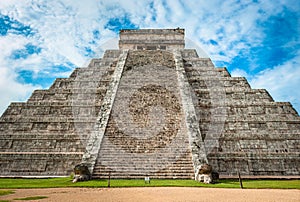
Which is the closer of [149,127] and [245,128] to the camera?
[149,127]

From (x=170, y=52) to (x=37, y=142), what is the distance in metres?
12.7

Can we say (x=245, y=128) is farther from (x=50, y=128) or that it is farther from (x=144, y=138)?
(x=50, y=128)

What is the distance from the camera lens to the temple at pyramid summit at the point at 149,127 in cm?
897

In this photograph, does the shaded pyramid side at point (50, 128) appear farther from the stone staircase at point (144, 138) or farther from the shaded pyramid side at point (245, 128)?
the shaded pyramid side at point (245, 128)

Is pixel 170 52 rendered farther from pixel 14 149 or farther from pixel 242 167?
pixel 14 149

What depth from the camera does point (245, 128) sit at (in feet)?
37.9

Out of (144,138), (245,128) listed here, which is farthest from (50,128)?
(245,128)

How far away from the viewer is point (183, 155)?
880 cm

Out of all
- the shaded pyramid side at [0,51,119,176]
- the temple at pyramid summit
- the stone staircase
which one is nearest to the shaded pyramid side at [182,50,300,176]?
the temple at pyramid summit

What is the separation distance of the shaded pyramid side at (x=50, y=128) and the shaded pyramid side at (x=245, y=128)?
5.93 metres

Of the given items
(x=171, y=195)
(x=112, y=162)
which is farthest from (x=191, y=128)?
(x=171, y=195)

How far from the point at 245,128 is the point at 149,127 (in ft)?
16.3

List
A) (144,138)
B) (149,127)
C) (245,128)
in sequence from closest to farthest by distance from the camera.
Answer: (144,138), (149,127), (245,128)

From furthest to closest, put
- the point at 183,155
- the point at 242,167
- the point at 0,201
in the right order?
the point at 242,167 < the point at 183,155 < the point at 0,201
